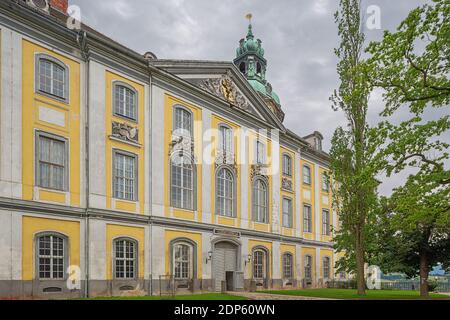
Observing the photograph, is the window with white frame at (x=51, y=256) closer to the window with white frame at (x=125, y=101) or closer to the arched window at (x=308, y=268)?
the window with white frame at (x=125, y=101)

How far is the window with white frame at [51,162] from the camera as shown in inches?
838

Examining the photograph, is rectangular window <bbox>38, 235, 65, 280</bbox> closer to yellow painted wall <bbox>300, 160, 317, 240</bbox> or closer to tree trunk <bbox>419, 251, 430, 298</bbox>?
tree trunk <bbox>419, 251, 430, 298</bbox>

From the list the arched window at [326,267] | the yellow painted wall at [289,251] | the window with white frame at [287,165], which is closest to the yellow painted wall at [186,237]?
the yellow painted wall at [289,251]

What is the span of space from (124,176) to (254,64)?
109ft

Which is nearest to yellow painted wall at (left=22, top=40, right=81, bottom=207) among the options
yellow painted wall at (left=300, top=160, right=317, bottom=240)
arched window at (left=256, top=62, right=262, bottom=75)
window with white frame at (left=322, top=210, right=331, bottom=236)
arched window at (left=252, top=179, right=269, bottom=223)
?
arched window at (left=252, top=179, right=269, bottom=223)

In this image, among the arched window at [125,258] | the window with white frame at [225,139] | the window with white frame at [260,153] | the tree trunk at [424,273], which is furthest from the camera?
the window with white frame at [260,153]

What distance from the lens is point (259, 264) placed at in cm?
3469

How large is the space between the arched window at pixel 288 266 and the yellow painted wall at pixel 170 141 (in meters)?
11.3

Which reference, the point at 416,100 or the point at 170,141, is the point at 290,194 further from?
the point at 416,100

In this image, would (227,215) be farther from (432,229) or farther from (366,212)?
(432,229)

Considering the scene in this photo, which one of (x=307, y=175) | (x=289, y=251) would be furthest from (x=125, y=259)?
(x=307, y=175)

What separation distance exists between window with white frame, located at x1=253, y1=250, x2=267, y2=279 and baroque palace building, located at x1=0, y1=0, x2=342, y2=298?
4.1 inches

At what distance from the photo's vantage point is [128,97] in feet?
84.8

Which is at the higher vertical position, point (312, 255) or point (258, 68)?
point (258, 68)
